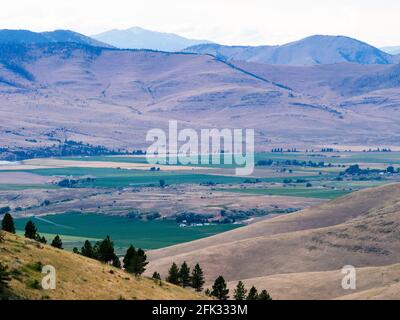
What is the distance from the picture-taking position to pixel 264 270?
13350 centimetres

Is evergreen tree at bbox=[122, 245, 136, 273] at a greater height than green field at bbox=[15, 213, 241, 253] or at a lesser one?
greater

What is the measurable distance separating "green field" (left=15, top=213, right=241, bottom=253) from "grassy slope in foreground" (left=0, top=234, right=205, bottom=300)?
316 feet

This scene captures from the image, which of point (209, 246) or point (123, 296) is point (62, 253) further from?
point (209, 246)

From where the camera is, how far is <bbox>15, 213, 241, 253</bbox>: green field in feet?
544

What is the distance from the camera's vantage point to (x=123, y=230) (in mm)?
181875

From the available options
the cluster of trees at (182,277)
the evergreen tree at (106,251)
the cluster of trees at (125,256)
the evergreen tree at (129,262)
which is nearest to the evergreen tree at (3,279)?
the cluster of trees at (125,256)

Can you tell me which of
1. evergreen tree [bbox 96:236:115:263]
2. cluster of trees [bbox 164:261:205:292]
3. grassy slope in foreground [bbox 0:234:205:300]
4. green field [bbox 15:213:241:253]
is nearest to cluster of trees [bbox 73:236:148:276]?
evergreen tree [bbox 96:236:115:263]

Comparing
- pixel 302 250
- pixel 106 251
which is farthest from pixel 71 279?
pixel 302 250

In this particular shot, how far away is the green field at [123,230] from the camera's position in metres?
166

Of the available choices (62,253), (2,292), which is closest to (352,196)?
(62,253)

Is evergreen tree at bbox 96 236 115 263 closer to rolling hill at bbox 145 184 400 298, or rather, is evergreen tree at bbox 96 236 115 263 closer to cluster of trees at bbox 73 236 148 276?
cluster of trees at bbox 73 236 148 276

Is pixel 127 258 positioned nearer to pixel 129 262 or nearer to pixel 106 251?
pixel 129 262

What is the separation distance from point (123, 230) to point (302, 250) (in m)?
51.0
